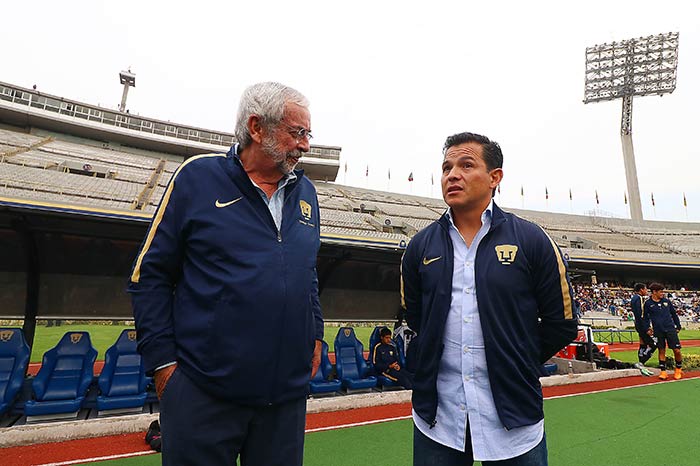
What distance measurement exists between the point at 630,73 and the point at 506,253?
150 ft

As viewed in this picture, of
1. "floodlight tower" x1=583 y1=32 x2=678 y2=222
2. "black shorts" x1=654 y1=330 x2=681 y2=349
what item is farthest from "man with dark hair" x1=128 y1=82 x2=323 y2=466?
"floodlight tower" x1=583 y1=32 x2=678 y2=222

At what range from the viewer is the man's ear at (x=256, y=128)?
63.9 inches

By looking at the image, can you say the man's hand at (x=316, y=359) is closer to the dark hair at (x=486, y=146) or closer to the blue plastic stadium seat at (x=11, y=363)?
the dark hair at (x=486, y=146)

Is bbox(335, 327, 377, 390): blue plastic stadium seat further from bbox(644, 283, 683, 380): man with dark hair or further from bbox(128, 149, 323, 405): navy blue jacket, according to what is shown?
bbox(644, 283, 683, 380): man with dark hair

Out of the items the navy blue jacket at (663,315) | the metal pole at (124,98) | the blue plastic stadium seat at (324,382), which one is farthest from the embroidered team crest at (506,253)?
the metal pole at (124,98)

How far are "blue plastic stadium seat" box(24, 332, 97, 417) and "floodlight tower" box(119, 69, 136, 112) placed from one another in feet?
143

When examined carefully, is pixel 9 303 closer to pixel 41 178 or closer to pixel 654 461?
pixel 654 461

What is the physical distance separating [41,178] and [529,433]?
20.6 metres

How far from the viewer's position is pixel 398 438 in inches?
182

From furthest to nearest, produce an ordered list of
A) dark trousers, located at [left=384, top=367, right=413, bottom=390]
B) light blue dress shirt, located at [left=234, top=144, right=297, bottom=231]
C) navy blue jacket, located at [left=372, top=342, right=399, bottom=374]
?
navy blue jacket, located at [left=372, top=342, right=399, bottom=374] → dark trousers, located at [left=384, top=367, right=413, bottom=390] → light blue dress shirt, located at [left=234, top=144, right=297, bottom=231]

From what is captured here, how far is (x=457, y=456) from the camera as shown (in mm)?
1592

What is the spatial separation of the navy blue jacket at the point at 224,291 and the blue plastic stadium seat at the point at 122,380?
451 centimetres

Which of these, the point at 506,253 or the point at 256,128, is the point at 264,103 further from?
the point at 506,253

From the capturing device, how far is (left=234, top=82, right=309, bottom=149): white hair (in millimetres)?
1604
